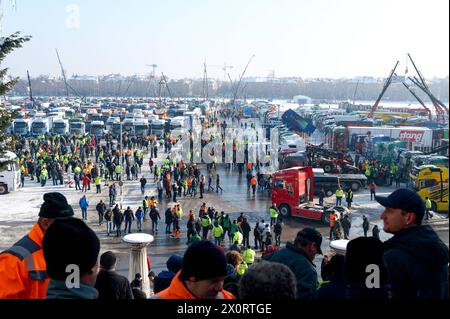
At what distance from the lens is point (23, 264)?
3.03m

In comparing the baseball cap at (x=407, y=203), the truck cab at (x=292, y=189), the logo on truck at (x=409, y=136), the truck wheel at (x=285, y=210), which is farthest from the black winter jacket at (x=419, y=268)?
the logo on truck at (x=409, y=136)

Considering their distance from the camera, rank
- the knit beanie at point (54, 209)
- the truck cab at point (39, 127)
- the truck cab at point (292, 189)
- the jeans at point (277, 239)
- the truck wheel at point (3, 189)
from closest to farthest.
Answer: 1. the knit beanie at point (54, 209)
2. the jeans at point (277, 239)
3. the truck cab at point (292, 189)
4. the truck wheel at point (3, 189)
5. the truck cab at point (39, 127)

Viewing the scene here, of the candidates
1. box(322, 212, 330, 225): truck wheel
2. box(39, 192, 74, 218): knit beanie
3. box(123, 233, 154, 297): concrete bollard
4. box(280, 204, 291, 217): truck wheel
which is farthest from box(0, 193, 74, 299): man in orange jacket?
box(280, 204, 291, 217): truck wheel

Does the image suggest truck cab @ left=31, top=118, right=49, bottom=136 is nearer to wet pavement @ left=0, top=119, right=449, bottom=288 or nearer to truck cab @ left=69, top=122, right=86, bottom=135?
truck cab @ left=69, top=122, right=86, bottom=135

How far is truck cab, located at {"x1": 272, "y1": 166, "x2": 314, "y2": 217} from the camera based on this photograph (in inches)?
728

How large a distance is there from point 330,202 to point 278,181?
11.5ft

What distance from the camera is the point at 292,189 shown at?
18578mm

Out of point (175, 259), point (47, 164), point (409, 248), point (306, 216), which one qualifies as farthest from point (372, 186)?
point (409, 248)

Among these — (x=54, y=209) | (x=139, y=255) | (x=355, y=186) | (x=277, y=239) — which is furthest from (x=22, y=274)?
(x=355, y=186)

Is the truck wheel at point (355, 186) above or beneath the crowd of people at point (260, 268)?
beneath

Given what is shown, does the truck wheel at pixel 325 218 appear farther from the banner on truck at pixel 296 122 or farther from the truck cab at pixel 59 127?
the truck cab at pixel 59 127

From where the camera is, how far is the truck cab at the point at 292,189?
728 inches

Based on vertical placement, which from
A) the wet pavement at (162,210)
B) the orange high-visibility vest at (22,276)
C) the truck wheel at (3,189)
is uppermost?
the orange high-visibility vest at (22,276)
